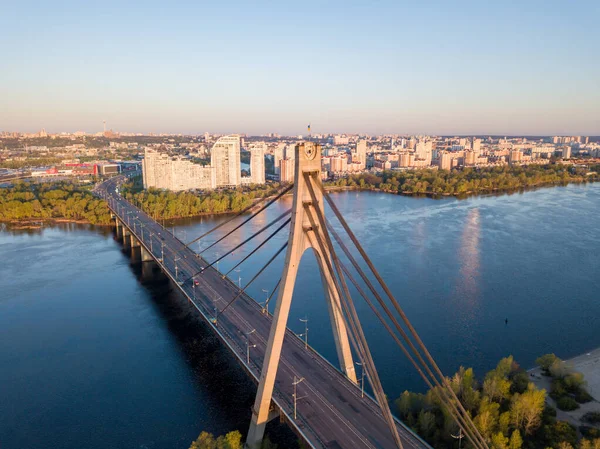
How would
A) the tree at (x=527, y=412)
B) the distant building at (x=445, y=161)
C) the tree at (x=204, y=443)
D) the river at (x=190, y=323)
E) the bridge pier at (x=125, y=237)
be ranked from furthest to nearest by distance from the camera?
the distant building at (x=445, y=161) → the bridge pier at (x=125, y=237) → the river at (x=190, y=323) → the tree at (x=527, y=412) → the tree at (x=204, y=443)

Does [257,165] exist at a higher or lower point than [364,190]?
higher

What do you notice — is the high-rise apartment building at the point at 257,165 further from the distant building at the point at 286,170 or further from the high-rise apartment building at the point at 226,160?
the distant building at the point at 286,170

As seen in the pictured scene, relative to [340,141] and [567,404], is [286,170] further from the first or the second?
[340,141]

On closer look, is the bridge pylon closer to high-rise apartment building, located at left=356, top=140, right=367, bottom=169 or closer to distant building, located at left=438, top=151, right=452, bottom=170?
high-rise apartment building, located at left=356, top=140, right=367, bottom=169

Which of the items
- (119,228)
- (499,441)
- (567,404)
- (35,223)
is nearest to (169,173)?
(119,228)

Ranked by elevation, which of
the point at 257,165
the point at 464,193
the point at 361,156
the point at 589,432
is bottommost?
the point at 589,432

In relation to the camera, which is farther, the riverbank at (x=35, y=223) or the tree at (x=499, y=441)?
the riverbank at (x=35, y=223)

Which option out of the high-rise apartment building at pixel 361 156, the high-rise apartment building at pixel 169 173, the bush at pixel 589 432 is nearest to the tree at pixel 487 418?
the bush at pixel 589 432

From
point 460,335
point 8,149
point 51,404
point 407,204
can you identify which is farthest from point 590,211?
point 8,149
